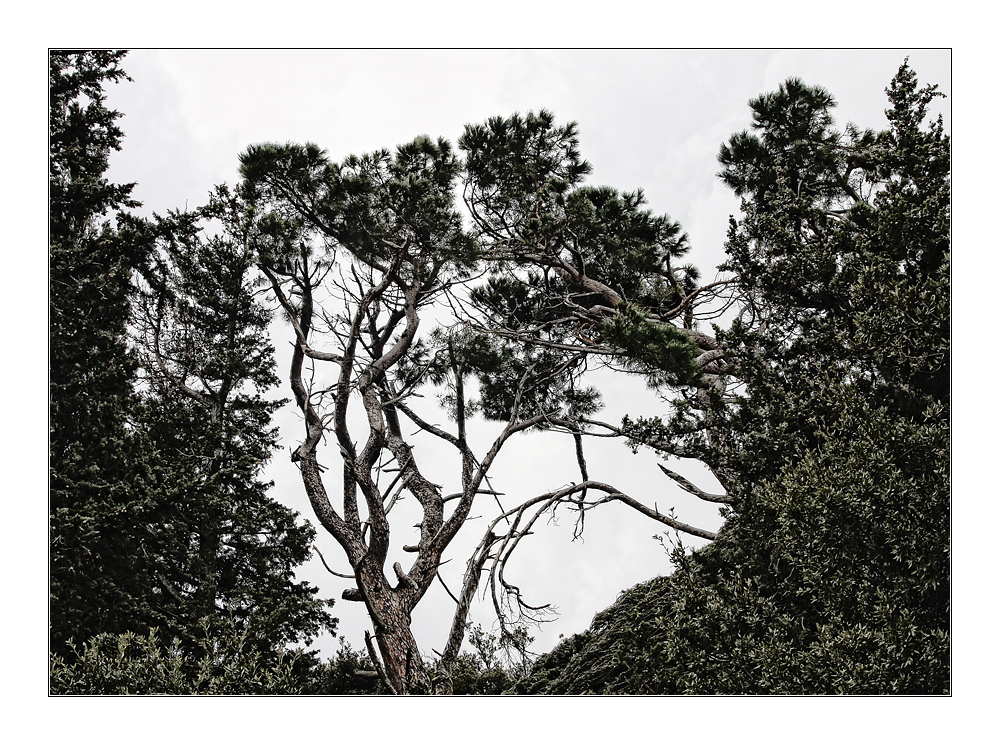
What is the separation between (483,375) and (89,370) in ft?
12.1

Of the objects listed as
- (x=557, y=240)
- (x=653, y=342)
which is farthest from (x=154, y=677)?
(x=557, y=240)

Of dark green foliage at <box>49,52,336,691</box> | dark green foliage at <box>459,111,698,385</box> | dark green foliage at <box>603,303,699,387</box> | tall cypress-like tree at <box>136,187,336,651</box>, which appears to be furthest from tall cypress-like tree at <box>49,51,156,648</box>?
dark green foliage at <box>603,303,699,387</box>

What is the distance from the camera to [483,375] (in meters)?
8.48

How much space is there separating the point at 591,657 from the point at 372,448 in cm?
283

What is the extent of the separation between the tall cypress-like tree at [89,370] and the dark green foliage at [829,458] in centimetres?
402

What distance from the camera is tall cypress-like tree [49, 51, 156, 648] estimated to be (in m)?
6.55

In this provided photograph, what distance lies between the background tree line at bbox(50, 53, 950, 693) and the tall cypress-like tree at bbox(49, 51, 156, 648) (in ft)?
0.08

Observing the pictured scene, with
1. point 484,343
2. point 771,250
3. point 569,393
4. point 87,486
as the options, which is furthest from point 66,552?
point 771,250

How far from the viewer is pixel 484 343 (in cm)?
833

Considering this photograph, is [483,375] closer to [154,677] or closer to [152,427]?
[152,427]

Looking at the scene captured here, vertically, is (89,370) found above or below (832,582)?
above

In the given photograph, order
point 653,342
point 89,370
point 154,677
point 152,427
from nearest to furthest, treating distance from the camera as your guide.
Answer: point 154,677, point 653,342, point 89,370, point 152,427

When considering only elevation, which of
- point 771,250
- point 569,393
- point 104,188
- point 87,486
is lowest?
point 87,486

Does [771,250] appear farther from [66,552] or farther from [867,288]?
[66,552]
